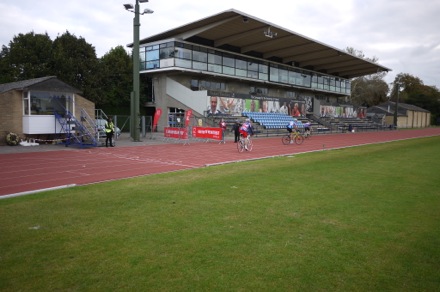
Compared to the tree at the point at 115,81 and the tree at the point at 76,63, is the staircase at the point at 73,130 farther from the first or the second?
A: the tree at the point at 115,81

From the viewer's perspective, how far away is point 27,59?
Answer: 115 feet

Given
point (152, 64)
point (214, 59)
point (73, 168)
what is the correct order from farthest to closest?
point (214, 59) → point (152, 64) → point (73, 168)

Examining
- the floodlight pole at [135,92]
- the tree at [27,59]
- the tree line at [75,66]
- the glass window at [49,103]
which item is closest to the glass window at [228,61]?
the tree line at [75,66]

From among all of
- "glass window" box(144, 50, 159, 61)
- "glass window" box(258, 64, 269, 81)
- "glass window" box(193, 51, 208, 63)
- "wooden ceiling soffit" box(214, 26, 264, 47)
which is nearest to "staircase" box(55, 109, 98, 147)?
"glass window" box(144, 50, 159, 61)

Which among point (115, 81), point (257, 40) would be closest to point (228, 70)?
point (257, 40)

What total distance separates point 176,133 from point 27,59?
20034mm

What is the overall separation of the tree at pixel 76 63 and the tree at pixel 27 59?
894mm

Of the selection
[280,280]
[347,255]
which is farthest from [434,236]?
[280,280]

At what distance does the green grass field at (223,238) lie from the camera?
403 cm

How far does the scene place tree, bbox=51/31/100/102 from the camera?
35625 millimetres

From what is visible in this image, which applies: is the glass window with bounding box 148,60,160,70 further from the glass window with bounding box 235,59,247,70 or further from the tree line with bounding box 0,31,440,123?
the glass window with bounding box 235,59,247,70

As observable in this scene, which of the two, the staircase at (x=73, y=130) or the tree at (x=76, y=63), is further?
the tree at (x=76, y=63)

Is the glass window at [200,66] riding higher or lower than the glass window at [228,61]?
lower

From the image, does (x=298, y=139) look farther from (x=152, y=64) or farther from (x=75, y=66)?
(x=75, y=66)
